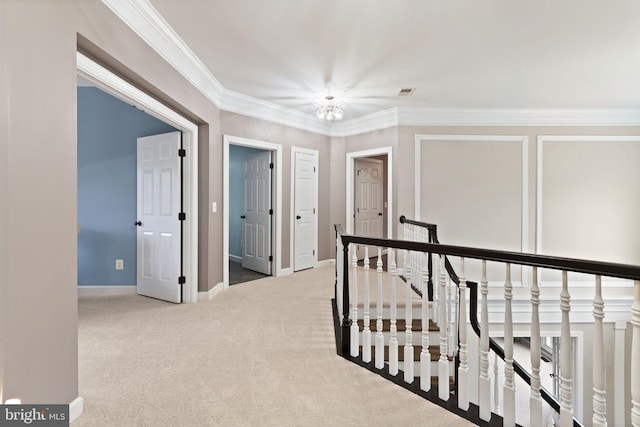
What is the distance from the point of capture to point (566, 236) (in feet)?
15.3

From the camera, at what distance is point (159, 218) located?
3670mm

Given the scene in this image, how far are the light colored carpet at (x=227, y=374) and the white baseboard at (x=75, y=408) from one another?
0.03 meters

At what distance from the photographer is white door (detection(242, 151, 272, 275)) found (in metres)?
4.84

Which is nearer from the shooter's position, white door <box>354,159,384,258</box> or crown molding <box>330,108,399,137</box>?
crown molding <box>330,108,399,137</box>

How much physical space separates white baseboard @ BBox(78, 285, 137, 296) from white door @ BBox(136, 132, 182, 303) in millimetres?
149

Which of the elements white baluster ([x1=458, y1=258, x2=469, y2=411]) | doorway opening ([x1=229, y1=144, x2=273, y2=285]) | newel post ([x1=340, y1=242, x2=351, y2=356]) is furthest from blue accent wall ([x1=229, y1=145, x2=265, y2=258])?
white baluster ([x1=458, y1=258, x2=469, y2=411])

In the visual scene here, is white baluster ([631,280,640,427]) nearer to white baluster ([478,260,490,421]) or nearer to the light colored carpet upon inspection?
white baluster ([478,260,490,421])

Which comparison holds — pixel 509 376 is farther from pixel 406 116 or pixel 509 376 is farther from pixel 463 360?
pixel 406 116

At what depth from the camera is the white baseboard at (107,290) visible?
3842 mm

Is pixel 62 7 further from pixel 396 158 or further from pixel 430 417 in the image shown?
pixel 396 158

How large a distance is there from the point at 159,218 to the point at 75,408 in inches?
92.2

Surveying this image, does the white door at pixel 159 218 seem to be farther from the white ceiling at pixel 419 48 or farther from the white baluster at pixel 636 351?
the white baluster at pixel 636 351

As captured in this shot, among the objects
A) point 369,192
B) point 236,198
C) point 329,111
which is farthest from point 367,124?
point 236,198

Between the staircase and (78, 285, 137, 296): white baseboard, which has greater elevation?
(78, 285, 137, 296): white baseboard
